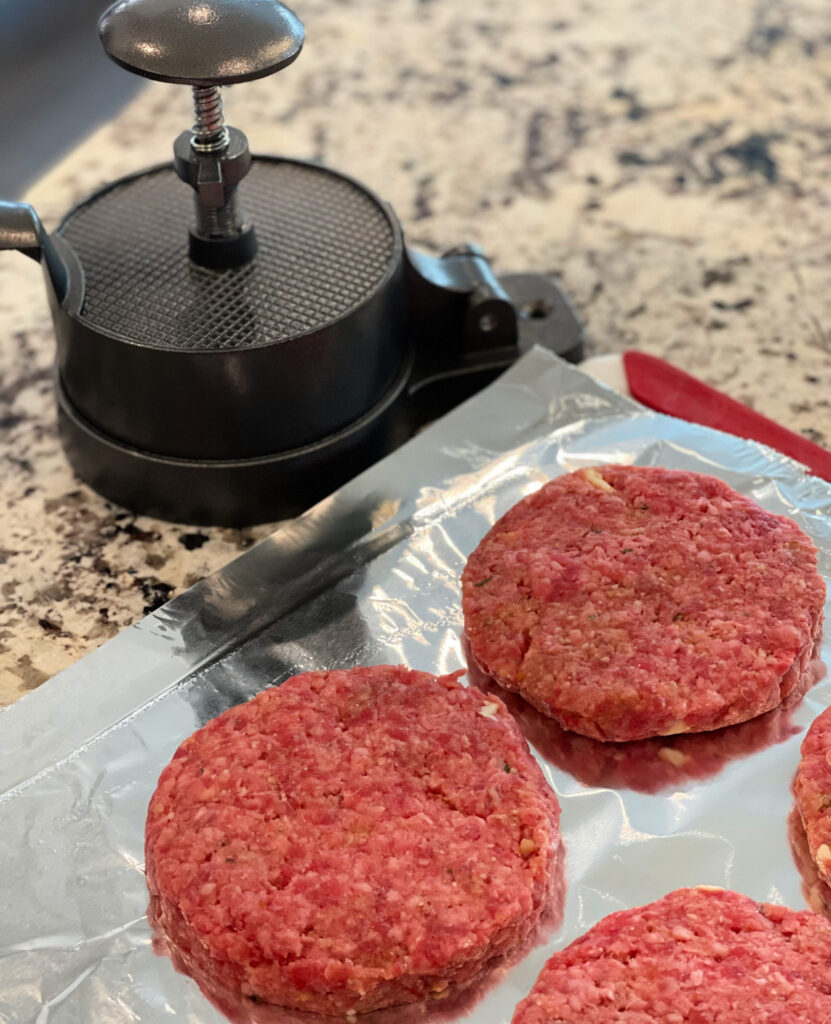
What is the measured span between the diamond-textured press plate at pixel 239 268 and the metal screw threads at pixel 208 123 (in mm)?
166

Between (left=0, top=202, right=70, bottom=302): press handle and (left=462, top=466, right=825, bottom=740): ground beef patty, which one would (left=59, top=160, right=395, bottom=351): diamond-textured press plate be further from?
(left=462, top=466, right=825, bottom=740): ground beef patty

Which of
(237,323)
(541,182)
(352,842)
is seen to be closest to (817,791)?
(352,842)

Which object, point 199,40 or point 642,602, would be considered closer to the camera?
point 199,40

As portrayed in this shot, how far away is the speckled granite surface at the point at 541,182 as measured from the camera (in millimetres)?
1534

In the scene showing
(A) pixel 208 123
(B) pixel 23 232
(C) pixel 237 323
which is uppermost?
(A) pixel 208 123

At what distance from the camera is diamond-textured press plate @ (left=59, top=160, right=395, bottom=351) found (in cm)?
139

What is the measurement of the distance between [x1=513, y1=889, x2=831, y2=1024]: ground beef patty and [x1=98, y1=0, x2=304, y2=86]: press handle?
2.91 feet

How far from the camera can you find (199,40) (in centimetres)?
117

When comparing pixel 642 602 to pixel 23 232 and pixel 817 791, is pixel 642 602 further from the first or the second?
pixel 23 232

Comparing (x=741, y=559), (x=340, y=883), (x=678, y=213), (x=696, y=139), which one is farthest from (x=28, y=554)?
(x=696, y=139)

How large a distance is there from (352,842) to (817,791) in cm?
45

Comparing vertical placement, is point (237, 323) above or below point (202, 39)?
below

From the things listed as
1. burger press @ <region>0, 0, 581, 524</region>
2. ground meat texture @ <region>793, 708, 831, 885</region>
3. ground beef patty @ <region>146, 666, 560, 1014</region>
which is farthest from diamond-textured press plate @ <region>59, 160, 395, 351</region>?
ground meat texture @ <region>793, 708, 831, 885</region>

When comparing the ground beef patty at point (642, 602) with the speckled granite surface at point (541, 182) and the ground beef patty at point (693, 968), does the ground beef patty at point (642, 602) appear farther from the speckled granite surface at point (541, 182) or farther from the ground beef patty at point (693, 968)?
the speckled granite surface at point (541, 182)
